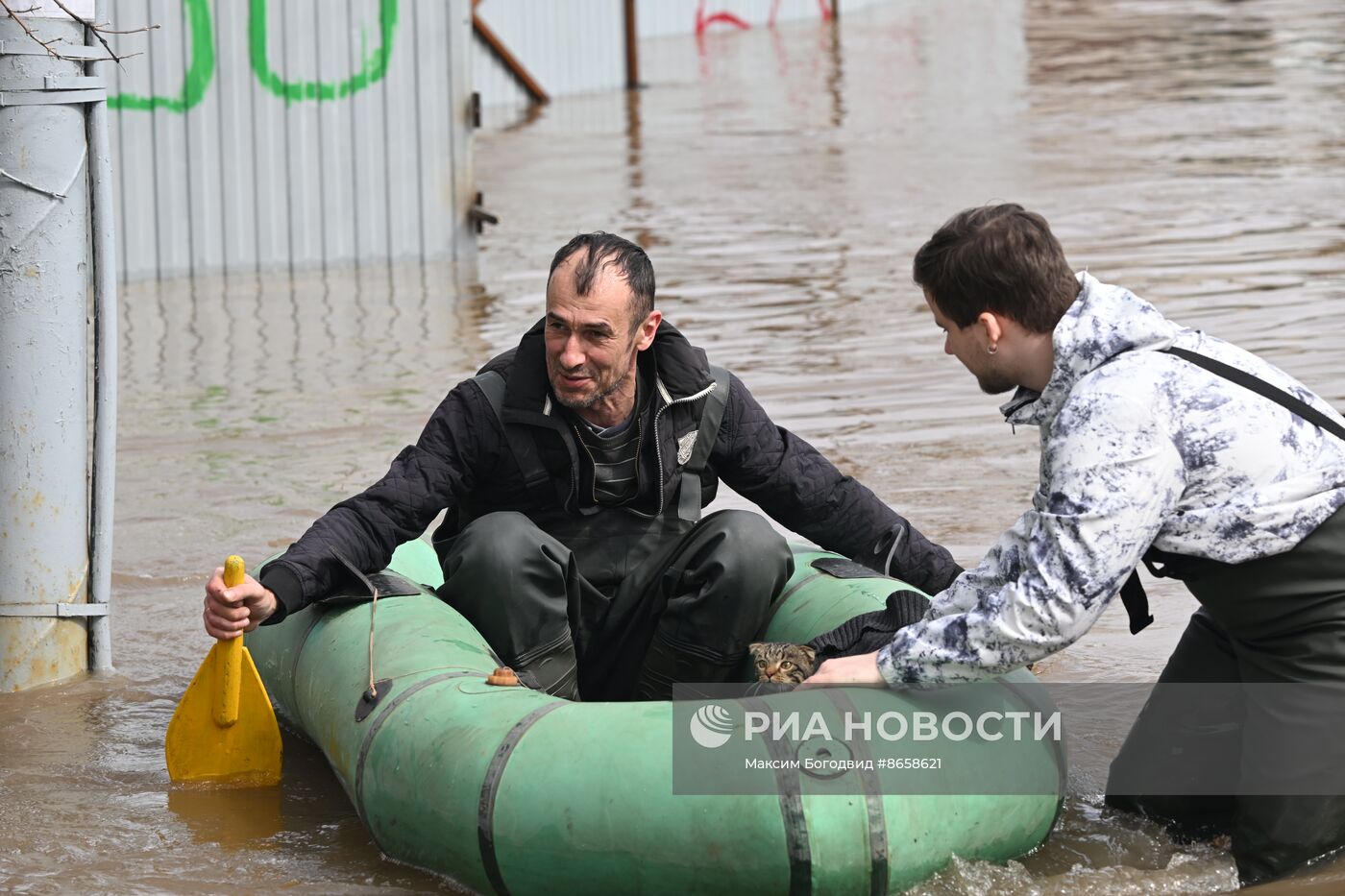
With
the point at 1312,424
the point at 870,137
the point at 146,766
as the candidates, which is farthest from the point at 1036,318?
the point at 870,137

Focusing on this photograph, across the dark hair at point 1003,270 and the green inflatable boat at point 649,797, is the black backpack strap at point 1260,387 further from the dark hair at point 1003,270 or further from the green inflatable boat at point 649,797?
the green inflatable boat at point 649,797

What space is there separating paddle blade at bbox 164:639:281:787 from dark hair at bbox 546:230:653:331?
117 cm

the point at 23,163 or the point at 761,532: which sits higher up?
the point at 23,163

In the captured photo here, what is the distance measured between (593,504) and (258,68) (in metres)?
7.24

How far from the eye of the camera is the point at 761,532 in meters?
4.10

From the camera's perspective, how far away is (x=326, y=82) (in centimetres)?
1079

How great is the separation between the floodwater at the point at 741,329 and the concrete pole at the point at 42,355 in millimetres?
219

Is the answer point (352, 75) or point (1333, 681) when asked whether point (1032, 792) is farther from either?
point (352, 75)

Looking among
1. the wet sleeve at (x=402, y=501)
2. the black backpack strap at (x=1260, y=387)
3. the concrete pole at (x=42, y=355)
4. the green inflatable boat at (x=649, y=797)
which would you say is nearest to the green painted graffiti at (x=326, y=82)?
the concrete pole at (x=42, y=355)

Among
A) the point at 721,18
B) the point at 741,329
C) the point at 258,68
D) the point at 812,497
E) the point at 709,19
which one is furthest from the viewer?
the point at 721,18

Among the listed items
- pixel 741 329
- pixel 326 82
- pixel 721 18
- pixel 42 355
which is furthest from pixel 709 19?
pixel 42 355

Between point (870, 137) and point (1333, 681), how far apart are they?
14564mm

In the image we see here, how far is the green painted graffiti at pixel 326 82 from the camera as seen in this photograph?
419 inches

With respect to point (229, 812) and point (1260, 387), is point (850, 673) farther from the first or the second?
point (229, 812)
